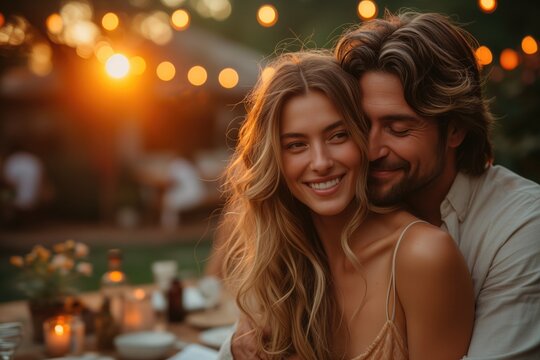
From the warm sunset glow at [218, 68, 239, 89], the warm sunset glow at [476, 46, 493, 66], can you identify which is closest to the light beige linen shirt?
the warm sunset glow at [476, 46, 493, 66]

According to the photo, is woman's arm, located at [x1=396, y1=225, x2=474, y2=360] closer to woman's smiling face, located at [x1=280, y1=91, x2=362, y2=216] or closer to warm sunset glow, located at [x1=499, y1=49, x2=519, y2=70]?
woman's smiling face, located at [x1=280, y1=91, x2=362, y2=216]

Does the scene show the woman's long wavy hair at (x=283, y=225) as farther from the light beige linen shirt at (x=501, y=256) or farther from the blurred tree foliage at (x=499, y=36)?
the blurred tree foliage at (x=499, y=36)

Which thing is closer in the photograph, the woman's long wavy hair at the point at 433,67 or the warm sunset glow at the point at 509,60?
the woman's long wavy hair at the point at 433,67

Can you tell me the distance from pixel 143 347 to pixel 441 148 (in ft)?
5.62

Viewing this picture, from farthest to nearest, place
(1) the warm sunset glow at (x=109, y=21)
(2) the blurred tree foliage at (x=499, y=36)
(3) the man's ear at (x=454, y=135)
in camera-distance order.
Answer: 1. (1) the warm sunset glow at (x=109, y=21)
2. (2) the blurred tree foliage at (x=499, y=36)
3. (3) the man's ear at (x=454, y=135)

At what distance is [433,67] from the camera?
2.78m

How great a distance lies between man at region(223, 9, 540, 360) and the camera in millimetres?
2438

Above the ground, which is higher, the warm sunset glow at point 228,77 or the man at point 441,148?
the warm sunset glow at point 228,77

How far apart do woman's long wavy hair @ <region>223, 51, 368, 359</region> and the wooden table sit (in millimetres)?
773

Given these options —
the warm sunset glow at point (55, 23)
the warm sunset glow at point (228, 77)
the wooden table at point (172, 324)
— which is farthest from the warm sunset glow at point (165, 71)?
the wooden table at point (172, 324)

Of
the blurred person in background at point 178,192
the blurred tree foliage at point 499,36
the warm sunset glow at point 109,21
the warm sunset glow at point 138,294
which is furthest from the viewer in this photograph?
the blurred person in background at point 178,192

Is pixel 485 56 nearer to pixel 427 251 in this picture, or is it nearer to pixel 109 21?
pixel 109 21

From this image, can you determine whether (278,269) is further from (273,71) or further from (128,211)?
(128,211)

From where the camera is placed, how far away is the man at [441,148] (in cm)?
Answer: 244
